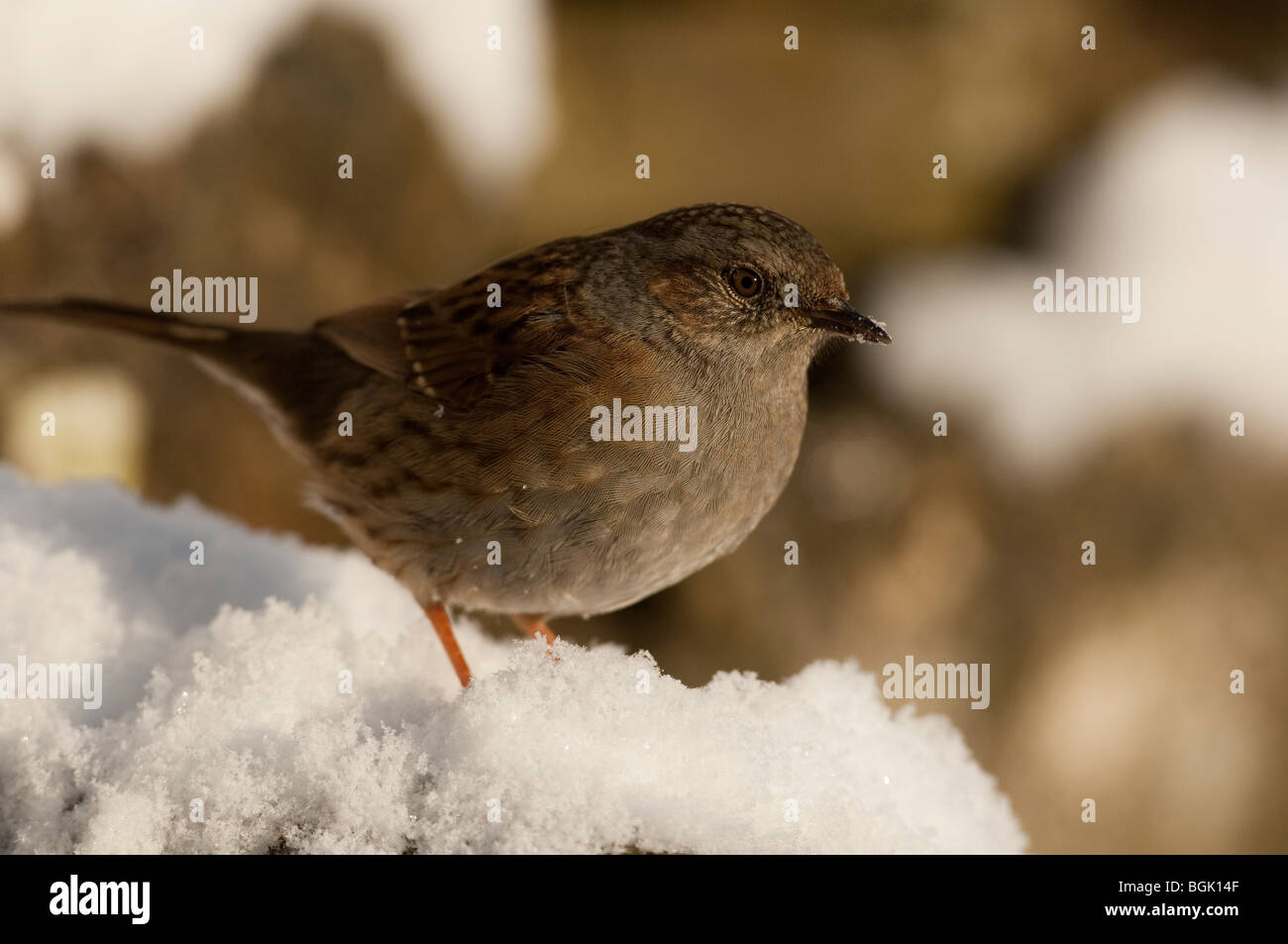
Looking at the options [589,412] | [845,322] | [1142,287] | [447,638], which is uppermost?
[1142,287]

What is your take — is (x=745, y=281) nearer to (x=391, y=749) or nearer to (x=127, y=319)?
(x=391, y=749)

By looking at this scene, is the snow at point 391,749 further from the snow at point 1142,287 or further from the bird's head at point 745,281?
the snow at point 1142,287

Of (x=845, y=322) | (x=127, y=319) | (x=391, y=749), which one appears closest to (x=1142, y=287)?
(x=845, y=322)

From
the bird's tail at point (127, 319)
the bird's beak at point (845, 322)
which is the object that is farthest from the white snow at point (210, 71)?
the bird's beak at point (845, 322)

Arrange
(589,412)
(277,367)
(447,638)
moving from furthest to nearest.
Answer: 1. (277,367)
2. (447,638)
3. (589,412)

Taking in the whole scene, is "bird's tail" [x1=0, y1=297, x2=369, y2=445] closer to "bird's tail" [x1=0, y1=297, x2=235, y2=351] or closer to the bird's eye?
"bird's tail" [x1=0, y1=297, x2=235, y2=351]
